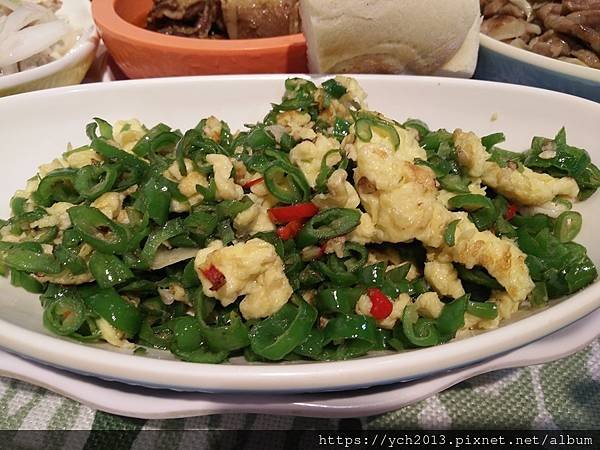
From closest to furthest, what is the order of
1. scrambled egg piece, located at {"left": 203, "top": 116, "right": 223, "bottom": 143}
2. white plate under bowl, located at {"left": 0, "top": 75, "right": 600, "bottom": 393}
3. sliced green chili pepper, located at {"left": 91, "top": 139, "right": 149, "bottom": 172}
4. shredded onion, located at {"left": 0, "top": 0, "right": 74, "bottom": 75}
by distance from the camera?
sliced green chili pepper, located at {"left": 91, "top": 139, "right": 149, "bottom": 172}, scrambled egg piece, located at {"left": 203, "top": 116, "right": 223, "bottom": 143}, white plate under bowl, located at {"left": 0, "top": 75, "right": 600, "bottom": 393}, shredded onion, located at {"left": 0, "top": 0, "right": 74, "bottom": 75}

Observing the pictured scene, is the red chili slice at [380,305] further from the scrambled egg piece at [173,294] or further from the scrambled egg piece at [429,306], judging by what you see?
the scrambled egg piece at [173,294]

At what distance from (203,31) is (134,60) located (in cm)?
39

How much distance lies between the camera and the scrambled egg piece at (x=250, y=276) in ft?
4.41

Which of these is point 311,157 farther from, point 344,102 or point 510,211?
point 510,211

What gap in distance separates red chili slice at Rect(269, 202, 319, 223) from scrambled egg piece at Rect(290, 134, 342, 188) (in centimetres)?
9

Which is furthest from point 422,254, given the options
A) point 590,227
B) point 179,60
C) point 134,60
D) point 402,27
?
point 134,60

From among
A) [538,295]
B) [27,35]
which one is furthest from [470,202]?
[27,35]

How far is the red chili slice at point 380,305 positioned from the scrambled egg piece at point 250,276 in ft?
0.72

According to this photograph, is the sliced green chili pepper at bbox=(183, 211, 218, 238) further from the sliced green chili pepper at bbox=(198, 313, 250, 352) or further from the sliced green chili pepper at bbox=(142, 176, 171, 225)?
the sliced green chili pepper at bbox=(198, 313, 250, 352)

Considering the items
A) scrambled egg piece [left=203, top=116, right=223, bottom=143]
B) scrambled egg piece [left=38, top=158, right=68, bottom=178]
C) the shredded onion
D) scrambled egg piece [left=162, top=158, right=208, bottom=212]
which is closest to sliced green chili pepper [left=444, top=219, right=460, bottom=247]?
scrambled egg piece [left=162, top=158, right=208, bottom=212]

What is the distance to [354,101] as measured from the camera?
6.42 feet

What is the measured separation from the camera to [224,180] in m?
1.52

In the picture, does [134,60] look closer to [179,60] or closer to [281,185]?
[179,60]

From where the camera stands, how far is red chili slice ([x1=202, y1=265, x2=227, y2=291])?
1.34 metres
